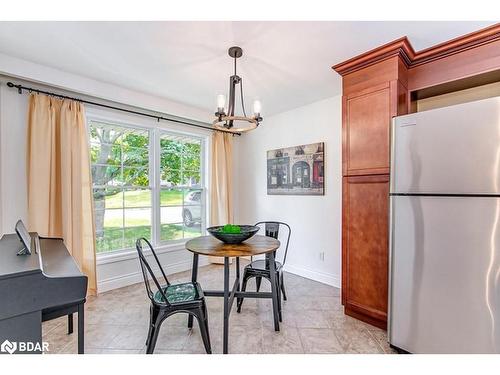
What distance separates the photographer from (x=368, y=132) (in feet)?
7.26

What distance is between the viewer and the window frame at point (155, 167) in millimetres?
3100

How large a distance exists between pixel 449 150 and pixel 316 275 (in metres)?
2.38

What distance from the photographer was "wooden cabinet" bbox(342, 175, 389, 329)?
2.12m

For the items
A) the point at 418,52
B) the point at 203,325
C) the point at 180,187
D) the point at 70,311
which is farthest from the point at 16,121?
the point at 418,52

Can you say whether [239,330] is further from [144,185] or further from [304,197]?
[144,185]

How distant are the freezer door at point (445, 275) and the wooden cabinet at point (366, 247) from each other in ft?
0.97

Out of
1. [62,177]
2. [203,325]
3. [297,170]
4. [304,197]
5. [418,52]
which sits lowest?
[203,325]

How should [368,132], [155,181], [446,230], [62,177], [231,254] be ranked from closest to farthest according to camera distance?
[446,230]
[231,254]
[368,132]
[62,177]
[155,181]

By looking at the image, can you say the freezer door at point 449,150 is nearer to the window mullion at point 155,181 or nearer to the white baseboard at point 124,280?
the window mullion at point 155,181

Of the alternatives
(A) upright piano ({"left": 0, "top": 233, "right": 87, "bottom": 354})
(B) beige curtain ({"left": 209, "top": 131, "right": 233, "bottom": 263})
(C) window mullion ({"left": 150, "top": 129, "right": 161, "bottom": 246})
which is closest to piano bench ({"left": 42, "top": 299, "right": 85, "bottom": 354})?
(A) upright piano ({"left": 0, "top": 233, "right": 87, "bottom": 354})

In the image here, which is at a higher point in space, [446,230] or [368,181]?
[368,181]

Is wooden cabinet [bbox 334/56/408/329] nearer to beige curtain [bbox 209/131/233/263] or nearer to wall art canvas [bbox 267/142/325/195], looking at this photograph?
wall art canvas [bbox 267/142/325/195]

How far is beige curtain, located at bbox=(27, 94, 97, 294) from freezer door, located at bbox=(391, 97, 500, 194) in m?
3.17
